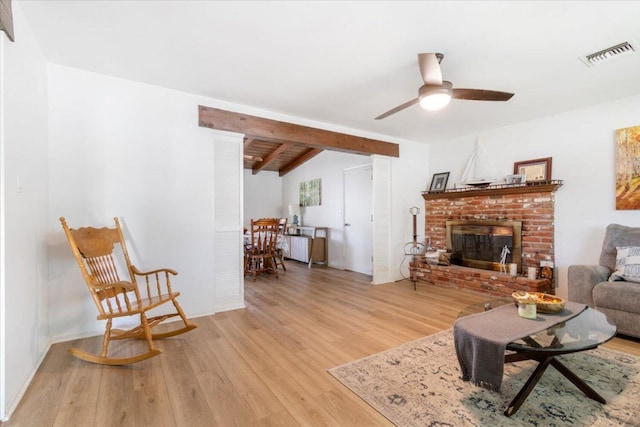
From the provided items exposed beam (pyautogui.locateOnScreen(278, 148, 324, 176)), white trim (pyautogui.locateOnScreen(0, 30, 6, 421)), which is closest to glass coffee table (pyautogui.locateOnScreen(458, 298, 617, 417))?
white trim (pyautogui.locateOnScreen(0, 30, 6, 421))

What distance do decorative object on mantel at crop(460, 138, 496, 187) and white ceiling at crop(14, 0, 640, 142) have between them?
1.23m

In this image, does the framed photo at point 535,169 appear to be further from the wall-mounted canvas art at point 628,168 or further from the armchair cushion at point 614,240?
the armchair cushion at point 614,240

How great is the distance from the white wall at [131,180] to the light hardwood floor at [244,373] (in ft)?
1.38

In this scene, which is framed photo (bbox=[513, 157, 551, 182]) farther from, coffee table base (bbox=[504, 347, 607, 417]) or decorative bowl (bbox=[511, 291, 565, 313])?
coffee table base (bbox=[504, 347, 607, 417])

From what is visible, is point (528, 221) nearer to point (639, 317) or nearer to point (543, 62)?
point (639, 317)

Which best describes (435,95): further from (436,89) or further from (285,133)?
(285,133)

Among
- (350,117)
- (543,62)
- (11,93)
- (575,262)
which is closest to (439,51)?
(543,62)

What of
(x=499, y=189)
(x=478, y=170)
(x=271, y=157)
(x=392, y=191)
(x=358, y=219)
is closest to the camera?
(x=499, y=189)

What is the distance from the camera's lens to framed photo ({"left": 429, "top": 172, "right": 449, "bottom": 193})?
502 centimetres

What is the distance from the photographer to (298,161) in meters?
7.54

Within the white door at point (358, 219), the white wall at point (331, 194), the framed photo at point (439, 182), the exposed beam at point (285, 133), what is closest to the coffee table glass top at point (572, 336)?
the exposed beam at point (285, 133)

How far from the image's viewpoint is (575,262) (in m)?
3.59

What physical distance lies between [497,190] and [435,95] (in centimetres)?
257

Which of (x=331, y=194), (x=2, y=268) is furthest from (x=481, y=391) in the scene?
(x=331, y=194)
